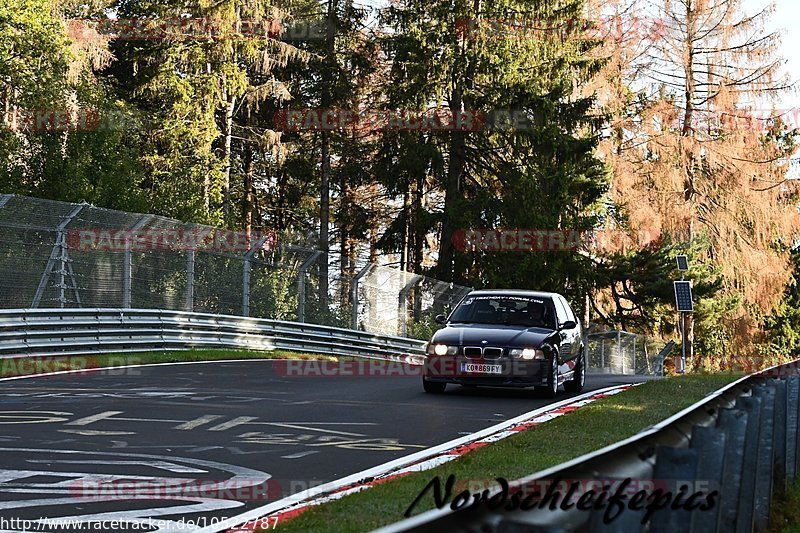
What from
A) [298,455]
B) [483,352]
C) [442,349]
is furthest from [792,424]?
[442,349]

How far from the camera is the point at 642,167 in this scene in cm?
4681

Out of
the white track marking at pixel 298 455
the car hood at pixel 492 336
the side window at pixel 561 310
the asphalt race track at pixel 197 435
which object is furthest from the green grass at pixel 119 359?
the white track marking at pixel 298 455

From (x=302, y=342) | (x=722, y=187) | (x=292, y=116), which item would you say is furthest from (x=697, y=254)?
(x=302, y=342)

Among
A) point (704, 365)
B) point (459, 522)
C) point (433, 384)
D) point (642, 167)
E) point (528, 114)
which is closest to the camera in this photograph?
point (459, 522)

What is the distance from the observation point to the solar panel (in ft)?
103

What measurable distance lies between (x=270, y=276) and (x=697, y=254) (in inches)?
923

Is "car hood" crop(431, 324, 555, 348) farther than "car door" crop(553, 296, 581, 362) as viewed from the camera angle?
No

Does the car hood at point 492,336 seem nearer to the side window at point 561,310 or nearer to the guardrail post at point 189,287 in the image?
the side window at point 561,310

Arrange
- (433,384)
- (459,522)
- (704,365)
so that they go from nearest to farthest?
(459,522) → (433,384) → (704,365)

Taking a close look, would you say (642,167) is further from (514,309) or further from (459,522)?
(459,522)

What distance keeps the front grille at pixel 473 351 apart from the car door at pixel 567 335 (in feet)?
4.77

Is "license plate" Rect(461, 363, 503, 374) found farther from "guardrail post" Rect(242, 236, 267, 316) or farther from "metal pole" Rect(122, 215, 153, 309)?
"guardrail post" Rect(242, 236, 267, 316)

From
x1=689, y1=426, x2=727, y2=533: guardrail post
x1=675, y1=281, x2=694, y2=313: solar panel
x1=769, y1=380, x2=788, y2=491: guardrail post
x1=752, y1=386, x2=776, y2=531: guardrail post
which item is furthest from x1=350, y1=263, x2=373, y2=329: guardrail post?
x1=689, y1=426, x2=727, y2=533: guardrail post

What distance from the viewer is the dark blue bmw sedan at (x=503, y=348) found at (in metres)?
16.5
